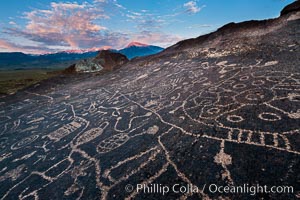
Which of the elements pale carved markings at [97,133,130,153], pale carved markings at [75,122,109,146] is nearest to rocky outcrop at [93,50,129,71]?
pale carved markings at [75,122,109,146]

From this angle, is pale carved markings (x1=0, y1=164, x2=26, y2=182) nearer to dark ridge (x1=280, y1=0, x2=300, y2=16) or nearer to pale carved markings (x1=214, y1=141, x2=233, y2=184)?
pale carved markings (x1=214, y1=141, x2=233, y2=184)

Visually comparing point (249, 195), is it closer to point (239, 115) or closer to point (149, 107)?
point (239, 115)

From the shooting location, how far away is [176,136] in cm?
319

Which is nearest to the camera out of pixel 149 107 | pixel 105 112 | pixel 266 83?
pixel 266 83

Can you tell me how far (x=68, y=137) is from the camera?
4.26 meters

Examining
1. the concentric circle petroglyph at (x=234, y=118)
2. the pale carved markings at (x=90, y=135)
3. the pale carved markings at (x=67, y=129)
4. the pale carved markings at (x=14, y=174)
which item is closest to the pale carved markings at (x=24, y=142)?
the pale carved markings at (x=67, y=129)

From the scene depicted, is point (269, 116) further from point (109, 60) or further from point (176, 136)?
point (109, 60)

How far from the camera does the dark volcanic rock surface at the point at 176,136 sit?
2277 mm

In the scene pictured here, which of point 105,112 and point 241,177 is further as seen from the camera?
point 105,112

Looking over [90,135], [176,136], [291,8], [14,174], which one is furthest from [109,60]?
[176,136]

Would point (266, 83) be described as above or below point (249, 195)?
above

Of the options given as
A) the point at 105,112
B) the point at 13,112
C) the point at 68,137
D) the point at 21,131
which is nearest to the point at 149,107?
the point at 105,112

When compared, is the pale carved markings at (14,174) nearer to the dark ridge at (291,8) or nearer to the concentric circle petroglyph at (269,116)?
the concentric circle petroglyph at (269,116)

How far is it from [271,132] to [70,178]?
2.94m
